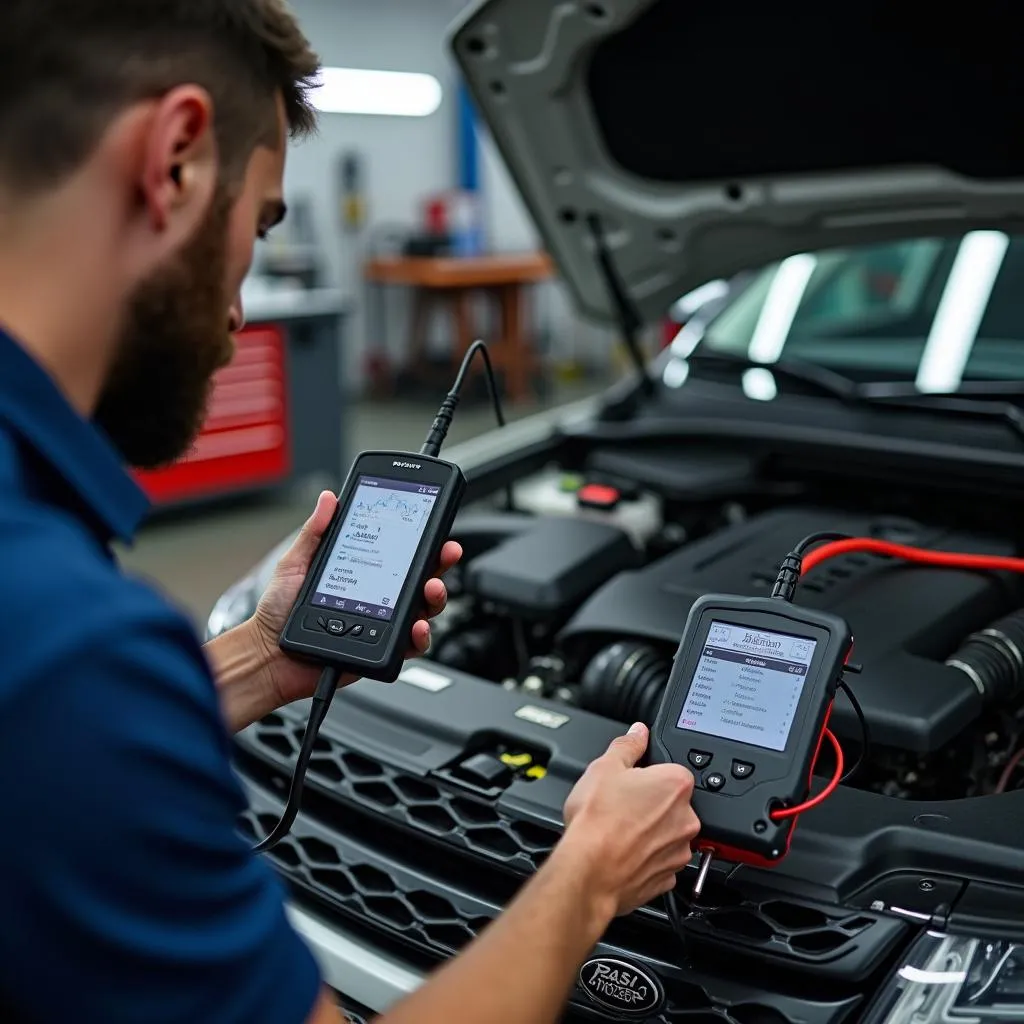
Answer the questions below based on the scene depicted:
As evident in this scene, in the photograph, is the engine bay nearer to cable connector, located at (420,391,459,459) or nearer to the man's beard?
cable connector, located at (420,391,459,459)

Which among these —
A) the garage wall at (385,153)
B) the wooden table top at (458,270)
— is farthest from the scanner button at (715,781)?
the garage wall at (385,153)

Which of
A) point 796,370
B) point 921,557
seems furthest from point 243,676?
point 796,370

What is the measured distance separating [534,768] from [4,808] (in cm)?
77

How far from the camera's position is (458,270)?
7395mm

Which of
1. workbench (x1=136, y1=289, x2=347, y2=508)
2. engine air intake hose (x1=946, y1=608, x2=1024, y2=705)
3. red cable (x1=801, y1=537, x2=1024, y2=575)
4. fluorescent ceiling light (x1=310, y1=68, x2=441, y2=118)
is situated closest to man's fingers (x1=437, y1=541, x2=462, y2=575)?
red cable (x1=801, y1=537, x2=1024, y2=575)

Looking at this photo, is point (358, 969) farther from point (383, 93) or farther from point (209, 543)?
point (383, 93)

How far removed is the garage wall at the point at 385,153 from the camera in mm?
7754

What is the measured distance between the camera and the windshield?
2059 mm

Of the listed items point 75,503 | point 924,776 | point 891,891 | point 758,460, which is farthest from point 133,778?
point 758,460

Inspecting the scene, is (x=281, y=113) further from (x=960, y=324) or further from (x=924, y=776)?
(x=960, y=324)

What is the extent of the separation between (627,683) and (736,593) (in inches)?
8.4

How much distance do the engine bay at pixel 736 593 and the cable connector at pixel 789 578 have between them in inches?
6.3

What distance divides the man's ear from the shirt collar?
13 centimetres

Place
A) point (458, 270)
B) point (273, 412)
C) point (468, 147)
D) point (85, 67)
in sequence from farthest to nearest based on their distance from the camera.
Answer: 1. point (468, 147)
2. point (458, 270)
3. point (273, 412)
4. point (85, 67)
